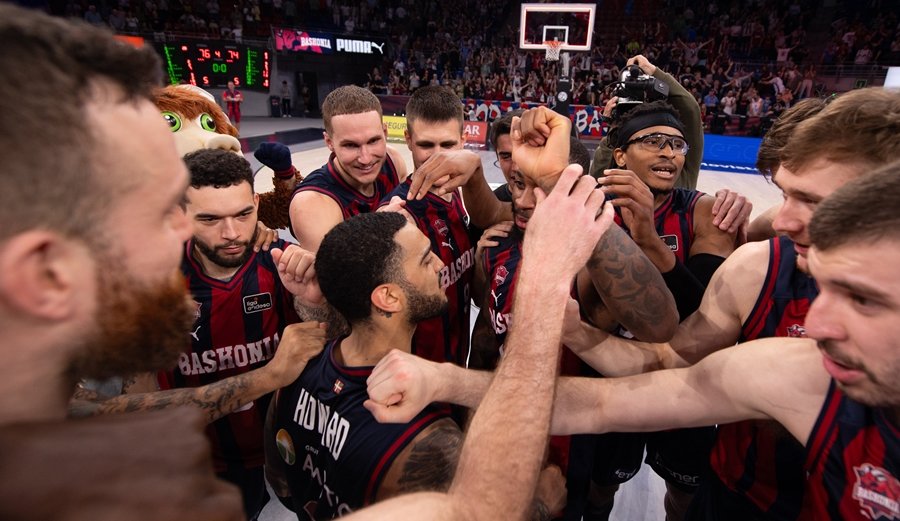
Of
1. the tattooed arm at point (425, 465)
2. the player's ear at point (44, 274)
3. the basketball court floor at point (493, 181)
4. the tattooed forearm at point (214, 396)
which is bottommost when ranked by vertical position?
the basketball court floor at point (493, 181)

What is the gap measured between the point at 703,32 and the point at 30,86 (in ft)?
72.3

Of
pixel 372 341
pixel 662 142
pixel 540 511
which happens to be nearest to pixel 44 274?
pixel 372 341

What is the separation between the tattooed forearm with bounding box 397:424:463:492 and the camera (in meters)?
1.46

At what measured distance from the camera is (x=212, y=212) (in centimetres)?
227

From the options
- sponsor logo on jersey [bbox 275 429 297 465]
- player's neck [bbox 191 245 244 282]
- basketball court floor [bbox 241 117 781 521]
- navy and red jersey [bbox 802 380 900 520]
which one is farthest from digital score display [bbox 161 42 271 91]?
navy and red jersey [bbox 802 380 900 520]

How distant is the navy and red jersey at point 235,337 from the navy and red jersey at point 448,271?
30.0 inches

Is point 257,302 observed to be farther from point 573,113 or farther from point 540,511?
point 573,113

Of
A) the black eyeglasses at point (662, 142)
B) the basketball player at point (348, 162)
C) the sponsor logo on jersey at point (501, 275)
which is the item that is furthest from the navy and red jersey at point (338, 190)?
the black eyeglasses at point (662, 142)

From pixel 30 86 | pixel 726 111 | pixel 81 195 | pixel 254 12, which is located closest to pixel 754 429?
pixel 81 195

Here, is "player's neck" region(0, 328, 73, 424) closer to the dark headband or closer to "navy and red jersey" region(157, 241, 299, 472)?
"navy and red jersey" region(157, 241, 299, 472)

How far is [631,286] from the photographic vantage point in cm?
185

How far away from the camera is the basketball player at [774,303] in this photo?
64.4 inches

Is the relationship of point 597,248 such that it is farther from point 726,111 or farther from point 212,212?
point 726,111

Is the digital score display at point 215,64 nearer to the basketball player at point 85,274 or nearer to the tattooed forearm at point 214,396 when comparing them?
the tattooed forearm at point 214,396
